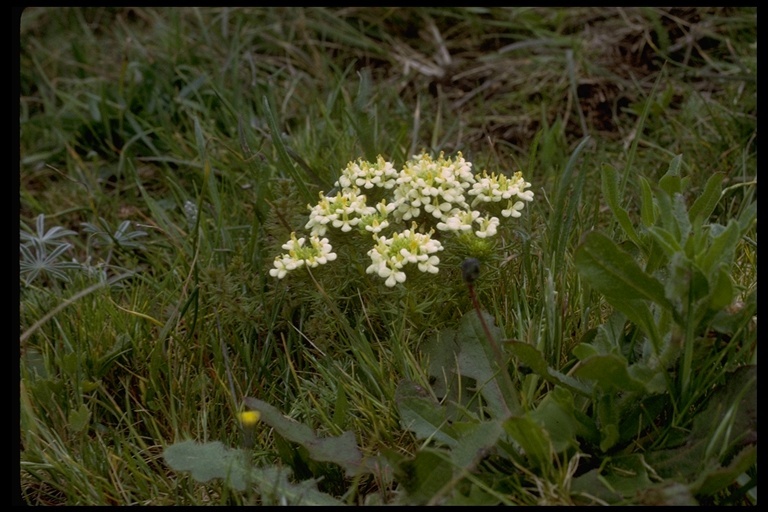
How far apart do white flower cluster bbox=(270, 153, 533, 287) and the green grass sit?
0.10m

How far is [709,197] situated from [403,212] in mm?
698

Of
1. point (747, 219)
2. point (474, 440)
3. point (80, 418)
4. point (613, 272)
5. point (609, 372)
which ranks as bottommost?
point (80, 418)

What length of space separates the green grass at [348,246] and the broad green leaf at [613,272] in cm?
1

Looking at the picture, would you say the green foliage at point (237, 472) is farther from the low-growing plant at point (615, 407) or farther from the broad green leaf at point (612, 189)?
the broad green leaf at point (612, 189)

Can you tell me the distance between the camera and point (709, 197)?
1.72m

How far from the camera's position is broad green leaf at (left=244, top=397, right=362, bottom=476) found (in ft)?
5.20

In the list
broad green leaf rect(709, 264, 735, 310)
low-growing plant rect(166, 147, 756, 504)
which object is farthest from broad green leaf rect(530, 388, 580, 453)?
broad green leaf rect(709, 264, 735, 310)

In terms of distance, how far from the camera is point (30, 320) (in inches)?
88.4

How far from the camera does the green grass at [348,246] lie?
1.54 meters

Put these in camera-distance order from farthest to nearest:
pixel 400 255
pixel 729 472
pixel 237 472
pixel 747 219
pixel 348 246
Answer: pixel 348 246, pixel 400 255, pixel 237 472, pixel 747 219, pixel 729 472

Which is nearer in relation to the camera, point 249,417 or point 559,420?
point 559,420

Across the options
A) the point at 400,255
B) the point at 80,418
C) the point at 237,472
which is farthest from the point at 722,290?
the point at 80,418

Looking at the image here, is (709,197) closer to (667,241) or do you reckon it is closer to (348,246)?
(667,241)

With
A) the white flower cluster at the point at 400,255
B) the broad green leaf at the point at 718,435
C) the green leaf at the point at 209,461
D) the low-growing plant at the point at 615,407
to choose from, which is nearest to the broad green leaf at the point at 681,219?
the low-growing plant at the point at 615,407
